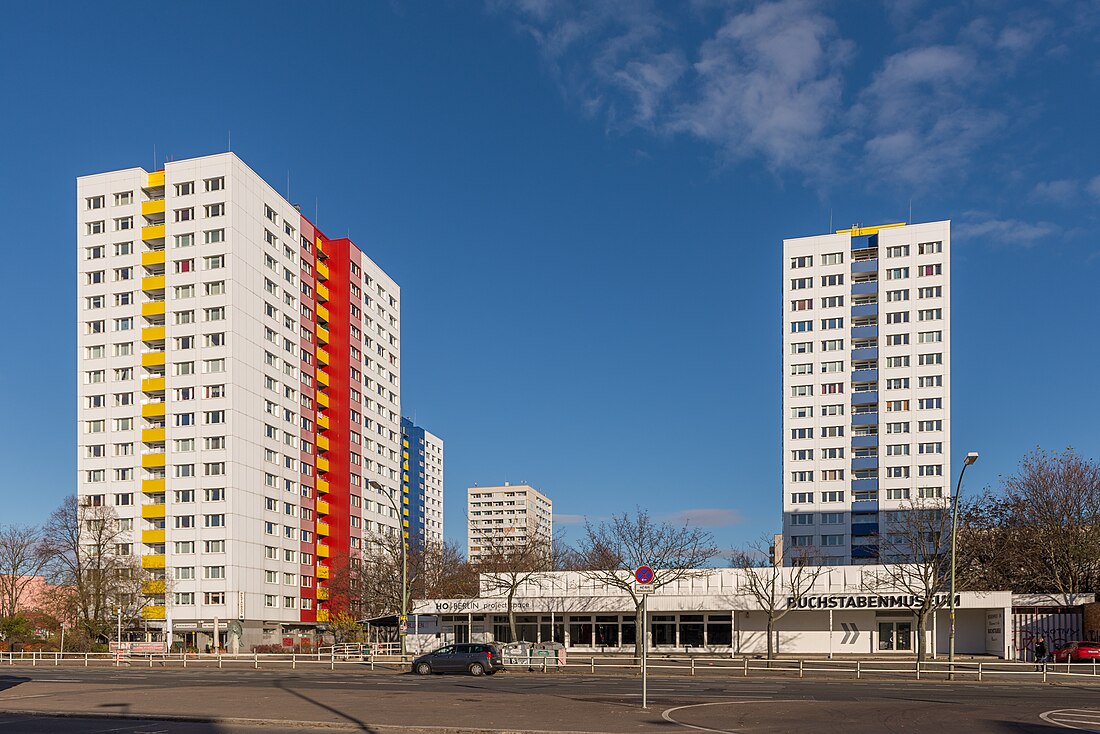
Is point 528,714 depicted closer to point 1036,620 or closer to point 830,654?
point 830,654

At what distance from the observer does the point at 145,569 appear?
90.9 metres

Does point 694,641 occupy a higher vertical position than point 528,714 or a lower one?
lower

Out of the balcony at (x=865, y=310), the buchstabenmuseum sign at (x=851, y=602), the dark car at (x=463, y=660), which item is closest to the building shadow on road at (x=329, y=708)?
the dark car at (x=463, y=660)

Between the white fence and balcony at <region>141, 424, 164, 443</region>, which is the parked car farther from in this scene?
balcony at <region>141, 424, 164, 443</region>

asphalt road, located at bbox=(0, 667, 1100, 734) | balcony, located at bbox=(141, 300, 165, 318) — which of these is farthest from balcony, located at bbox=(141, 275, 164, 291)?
asphalt road, located at bbox=(0, 667, 1100, 734)

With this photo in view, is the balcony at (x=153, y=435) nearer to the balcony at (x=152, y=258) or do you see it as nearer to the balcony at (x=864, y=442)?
the balcony at (x=152, y=258)

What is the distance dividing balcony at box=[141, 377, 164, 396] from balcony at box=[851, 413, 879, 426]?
73.1 m

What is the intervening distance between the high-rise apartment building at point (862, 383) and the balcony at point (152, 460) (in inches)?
2481

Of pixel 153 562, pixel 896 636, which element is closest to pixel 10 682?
pixel 896 636

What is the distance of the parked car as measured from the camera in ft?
180

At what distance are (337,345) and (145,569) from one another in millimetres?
32258

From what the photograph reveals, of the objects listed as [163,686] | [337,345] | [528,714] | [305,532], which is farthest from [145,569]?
[528,714]

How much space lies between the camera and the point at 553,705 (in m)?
27.2

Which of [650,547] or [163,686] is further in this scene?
[650,547]
